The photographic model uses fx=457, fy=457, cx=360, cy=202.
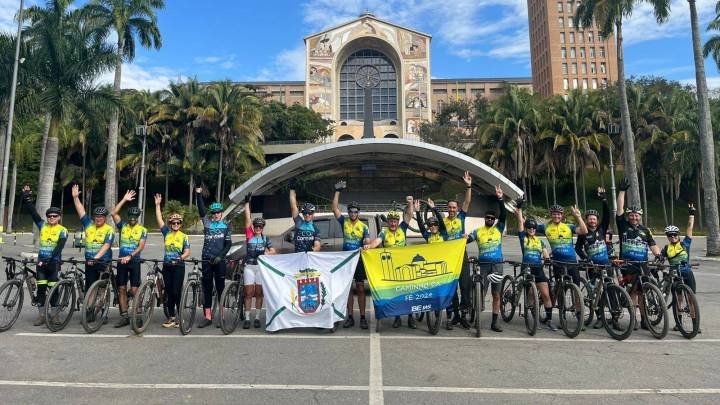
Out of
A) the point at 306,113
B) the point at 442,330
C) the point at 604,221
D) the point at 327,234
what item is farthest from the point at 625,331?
the point at 306,113

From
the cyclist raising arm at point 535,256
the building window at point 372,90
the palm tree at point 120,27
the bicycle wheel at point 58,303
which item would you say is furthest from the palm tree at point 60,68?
the building window at point 372,90

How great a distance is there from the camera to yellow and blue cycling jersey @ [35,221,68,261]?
6900 millimetres

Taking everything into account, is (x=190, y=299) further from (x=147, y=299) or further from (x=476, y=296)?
(x=476, y=296)

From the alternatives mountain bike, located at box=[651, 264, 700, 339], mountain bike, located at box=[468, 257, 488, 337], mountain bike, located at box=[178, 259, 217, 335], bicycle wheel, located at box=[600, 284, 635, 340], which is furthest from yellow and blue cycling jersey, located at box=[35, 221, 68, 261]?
mountain bike, located at box=[651, 264, 700, 339]

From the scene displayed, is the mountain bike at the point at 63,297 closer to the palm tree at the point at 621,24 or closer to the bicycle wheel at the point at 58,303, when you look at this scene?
the bicycle wheel at the point at 58,303

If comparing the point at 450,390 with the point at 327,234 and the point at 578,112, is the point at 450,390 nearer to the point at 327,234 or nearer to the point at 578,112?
the point at 327,234

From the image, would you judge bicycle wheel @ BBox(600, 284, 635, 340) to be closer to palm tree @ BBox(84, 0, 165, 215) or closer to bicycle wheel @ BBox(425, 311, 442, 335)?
bicycle wheel @ BBox(425, 311, 442, 335)

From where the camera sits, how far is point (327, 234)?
980cm

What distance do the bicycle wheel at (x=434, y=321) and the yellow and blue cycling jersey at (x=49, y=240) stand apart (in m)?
5.62

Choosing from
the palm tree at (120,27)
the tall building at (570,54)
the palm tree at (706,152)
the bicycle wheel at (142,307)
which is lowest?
the bicycle wheel at (142,307)

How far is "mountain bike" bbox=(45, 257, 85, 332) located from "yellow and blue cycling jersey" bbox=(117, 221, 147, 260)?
0.66m

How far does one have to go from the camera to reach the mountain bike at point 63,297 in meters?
6.45

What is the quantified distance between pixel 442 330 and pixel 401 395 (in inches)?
104

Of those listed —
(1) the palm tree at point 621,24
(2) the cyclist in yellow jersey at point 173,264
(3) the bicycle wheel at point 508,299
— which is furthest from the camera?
(1) the palm tree at point 621,24
